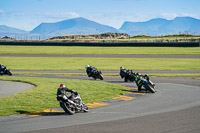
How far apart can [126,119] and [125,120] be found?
0.21 meters

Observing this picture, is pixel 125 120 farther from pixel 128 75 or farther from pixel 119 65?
pixel 119 65

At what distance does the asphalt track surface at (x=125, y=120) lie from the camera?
11.4 meters

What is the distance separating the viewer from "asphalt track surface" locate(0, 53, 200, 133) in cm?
1140

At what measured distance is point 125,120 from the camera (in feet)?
42.2

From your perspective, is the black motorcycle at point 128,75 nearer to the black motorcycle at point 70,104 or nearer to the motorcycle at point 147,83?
the motorcycle at point 147,83

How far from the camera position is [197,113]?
46.3 feet

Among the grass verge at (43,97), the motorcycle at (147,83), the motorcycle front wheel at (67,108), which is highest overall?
the motorcycle at (147,83)

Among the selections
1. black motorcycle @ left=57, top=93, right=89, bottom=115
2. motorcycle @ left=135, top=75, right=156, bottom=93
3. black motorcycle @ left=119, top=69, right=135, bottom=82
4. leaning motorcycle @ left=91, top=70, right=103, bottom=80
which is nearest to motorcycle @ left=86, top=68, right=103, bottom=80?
leaning motorcycle @ left=91, top=70, right=103, bottom=80

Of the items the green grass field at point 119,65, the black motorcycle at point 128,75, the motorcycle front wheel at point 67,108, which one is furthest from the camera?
the green grass field at point 119,65

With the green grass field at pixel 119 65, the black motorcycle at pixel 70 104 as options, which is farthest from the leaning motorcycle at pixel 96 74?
the black motorcycle at pixel 70 104

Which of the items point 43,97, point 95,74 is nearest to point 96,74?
point 95,74

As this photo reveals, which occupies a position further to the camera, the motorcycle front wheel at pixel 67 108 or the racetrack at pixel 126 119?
the motorcycle front wheel at pixel 67 108

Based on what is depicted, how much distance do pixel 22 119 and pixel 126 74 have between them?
15628 millimetres

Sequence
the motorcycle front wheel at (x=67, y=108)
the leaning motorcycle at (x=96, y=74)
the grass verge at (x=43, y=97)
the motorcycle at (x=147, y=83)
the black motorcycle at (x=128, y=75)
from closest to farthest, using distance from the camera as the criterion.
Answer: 1. the motorcycle front wheel at (x=67, y=108)
2. the grass verge at (x=43, y=97)
3. the motorcycle at (x=147, y=83)
4. the black motorcycle at (x=128, y=75)
5. the leaning motorcycle at (x=96, y=74)
